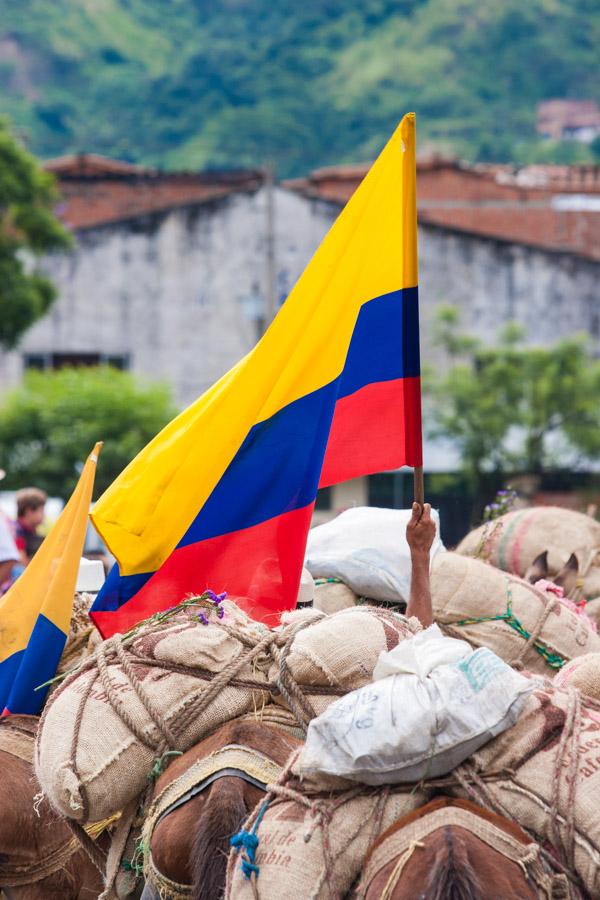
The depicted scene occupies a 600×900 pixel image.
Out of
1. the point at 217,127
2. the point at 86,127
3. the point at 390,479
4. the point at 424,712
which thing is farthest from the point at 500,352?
the point at 86,127

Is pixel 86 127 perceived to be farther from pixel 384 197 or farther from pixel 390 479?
pixel 384 197

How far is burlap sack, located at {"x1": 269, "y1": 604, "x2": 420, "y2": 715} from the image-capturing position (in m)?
4.31

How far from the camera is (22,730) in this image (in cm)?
565

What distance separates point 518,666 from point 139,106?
8356 centimetres

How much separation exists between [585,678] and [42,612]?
88.5 inches

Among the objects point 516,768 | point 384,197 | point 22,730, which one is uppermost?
point 384,197

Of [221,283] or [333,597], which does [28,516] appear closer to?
[333,597]

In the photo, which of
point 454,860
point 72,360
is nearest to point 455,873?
point 454,860

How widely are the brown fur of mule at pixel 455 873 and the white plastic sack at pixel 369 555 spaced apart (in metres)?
2.29

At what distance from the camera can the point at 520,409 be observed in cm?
2953

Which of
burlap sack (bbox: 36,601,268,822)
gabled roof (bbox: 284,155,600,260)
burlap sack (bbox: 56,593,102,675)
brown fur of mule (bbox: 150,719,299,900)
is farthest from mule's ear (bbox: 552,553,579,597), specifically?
gabled roof (bbox: 284,155,600,260)

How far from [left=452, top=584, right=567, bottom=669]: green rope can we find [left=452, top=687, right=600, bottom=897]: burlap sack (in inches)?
63.0

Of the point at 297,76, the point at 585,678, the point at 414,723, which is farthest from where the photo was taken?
the point at 297,76

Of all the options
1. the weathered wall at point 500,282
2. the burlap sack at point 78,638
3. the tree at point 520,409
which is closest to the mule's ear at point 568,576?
the burlap sack at point 78,638
